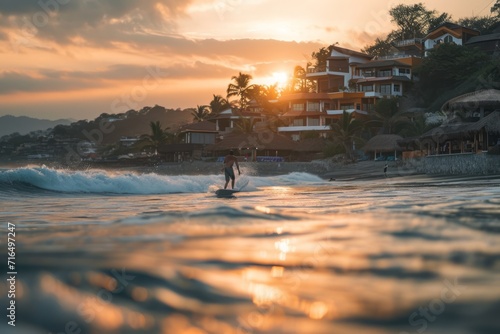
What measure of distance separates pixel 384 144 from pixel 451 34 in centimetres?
2887

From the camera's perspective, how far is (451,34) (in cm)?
7494

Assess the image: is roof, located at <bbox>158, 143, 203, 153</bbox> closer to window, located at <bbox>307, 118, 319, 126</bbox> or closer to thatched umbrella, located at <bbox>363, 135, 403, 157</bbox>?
window, located at <bbox>307, 118, 319, 126</bbox>

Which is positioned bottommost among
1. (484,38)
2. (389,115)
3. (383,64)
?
(389,115)

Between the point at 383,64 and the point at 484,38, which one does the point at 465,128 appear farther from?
the point at 484,38

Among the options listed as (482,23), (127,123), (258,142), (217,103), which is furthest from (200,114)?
(127,123)

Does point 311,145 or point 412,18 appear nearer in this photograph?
point 311,145

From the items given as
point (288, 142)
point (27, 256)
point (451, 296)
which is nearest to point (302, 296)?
point (451, 296)

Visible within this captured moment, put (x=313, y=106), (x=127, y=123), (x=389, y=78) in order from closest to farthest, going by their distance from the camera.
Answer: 1. (x=389, y=78)
2. (x=313, y=106)
3. (x=127, y=123)

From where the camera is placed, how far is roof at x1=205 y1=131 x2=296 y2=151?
63.3 meters

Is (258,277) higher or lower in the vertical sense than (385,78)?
lower

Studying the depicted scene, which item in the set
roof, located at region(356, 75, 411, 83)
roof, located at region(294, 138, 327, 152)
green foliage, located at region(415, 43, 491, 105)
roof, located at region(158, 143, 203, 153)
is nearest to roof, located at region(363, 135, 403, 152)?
roof, located at region(294, 138, 327, 152)

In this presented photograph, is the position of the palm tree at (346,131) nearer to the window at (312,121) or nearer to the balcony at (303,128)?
the balcony at (303,128)

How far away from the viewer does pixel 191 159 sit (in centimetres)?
6956

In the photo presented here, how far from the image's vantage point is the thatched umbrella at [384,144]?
54.2 meters
